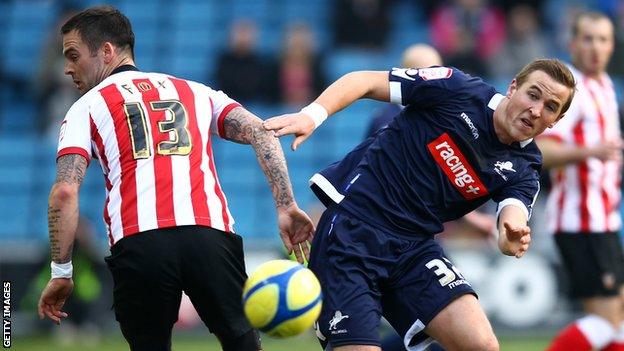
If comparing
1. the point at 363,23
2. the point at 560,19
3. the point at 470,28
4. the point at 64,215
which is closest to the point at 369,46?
the point at 363,23

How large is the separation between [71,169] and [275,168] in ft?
3.17

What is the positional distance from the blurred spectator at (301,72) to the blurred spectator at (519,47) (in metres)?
2.37

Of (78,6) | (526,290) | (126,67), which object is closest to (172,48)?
(78,6)

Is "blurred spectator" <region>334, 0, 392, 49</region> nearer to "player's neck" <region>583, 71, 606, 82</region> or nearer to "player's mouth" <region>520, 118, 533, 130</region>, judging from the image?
"player's neck" <region>583, 71, 606, 82</region>

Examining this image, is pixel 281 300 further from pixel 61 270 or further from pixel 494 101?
pixel 494 101

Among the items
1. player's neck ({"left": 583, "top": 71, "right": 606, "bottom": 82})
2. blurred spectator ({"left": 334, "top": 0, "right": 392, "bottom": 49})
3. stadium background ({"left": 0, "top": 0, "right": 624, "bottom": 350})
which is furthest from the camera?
blurred spectator ({"left": 334, "top": 0, "right": 392, "bottom": 49})

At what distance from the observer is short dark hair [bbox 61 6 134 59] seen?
5562 millimetres

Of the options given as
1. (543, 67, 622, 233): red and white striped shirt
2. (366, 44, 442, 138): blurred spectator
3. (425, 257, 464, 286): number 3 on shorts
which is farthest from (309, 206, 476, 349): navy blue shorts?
(543, 67, 622, 233): red and white striped shirt

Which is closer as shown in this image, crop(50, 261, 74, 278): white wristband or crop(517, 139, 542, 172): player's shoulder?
crop(50, 261, 74, 278): white wristband

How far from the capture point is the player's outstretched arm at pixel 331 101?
5.21m

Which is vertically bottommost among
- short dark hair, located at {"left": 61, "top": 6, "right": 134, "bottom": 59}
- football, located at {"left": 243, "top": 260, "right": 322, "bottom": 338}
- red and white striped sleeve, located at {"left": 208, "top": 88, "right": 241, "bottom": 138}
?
football, located at {"left": 243, "top": 260, "right": 322, "bottom": 338}

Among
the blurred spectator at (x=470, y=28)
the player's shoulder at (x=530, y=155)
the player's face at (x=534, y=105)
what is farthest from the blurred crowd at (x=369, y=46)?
the player's face at (x=534, y=105)

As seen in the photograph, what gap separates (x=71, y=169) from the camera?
17.3 feet

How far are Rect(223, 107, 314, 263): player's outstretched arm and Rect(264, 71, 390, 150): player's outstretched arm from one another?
8.2 inches
